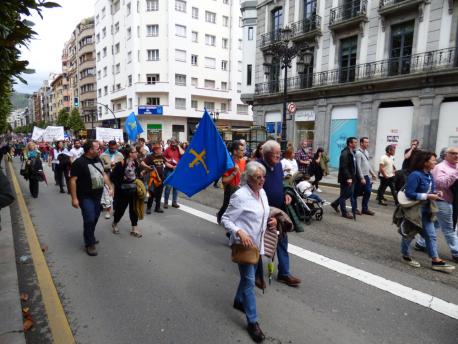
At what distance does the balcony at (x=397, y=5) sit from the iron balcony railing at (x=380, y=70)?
242cm

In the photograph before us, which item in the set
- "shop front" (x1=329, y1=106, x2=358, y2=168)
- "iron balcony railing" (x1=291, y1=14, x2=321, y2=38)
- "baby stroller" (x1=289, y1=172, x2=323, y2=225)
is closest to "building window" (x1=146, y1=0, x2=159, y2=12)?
"iron balcony railing" (x1=291, y1=14, x2=321, y2=38)

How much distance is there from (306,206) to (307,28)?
1813 centimetres

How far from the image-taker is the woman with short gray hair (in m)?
2.81

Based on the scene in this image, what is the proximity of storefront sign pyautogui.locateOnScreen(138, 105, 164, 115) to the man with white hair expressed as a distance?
119ft

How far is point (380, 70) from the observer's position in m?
17.2

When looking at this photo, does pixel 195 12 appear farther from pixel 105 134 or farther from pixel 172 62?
pixel 105 134

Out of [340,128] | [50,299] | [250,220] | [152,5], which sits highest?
[152,5]

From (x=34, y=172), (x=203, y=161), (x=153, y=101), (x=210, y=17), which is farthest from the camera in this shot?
(x=210, y=17)

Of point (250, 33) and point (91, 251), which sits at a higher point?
point (250, 33)

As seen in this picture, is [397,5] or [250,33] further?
[250,33]

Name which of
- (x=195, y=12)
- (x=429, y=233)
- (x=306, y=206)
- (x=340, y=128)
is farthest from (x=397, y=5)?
(x=195, y=12)

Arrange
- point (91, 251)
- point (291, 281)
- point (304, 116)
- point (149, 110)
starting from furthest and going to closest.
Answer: point (149, 110), point (304, 116), point (91, 251), point (291, 281)

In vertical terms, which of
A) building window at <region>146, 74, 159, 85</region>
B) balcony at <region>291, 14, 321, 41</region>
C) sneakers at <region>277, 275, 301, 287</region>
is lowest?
sneakers at <region>277, 275, 301, 287</region>

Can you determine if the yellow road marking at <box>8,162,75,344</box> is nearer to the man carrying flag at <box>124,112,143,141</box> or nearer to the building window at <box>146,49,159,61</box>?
the man carrying flag at <box>124,112,143,141</box>
